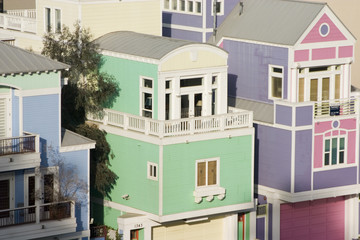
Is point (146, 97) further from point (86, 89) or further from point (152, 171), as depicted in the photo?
point (152, 171)

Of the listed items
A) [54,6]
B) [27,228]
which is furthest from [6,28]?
[27,228]

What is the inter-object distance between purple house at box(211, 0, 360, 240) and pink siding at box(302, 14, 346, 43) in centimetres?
4

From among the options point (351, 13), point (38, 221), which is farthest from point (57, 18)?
point (351, 13)

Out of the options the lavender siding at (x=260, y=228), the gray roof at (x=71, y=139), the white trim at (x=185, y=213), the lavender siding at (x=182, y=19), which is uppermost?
the lavender siding at (x=182, y=19)

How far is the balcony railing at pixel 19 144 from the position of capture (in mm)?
42344

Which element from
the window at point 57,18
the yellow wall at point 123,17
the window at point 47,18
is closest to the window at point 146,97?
the yellow wall at point 123,17

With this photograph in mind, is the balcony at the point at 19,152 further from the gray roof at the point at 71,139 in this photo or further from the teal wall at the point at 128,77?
the teal wall at the point at 128,77

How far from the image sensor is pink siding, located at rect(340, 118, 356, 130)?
49.5 metres

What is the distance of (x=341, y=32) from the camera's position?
163ft

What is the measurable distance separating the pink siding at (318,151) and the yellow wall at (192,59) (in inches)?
180

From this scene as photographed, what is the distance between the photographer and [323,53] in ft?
162

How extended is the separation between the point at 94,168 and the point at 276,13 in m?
9.56

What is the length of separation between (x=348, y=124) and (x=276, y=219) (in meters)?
4.32

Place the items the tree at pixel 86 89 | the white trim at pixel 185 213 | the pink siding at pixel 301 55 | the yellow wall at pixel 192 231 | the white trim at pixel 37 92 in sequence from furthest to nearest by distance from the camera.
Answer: the pink siding at pixel 301 55
the yellow wall at pixel 192 231
the tree at pixel 86 89
the white trim at pixel 185 213
the white trim at pixel 37 92
